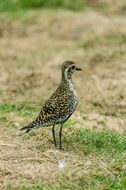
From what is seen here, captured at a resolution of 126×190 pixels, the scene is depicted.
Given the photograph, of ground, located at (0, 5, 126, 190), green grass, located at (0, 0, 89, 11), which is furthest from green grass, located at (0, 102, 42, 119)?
green grass, located at (0, 0, 89, 11)

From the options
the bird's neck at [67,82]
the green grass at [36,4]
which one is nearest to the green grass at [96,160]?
the bird's neck at [67,82]

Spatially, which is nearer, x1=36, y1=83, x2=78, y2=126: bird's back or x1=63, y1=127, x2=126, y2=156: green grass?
x1=36, y1=83, x2=78, y2=126: bird's back

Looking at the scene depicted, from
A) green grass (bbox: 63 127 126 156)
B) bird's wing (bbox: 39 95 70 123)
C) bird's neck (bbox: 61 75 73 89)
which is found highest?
bird's neck (bbox: 61 75 73 89)

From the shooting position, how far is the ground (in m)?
5.55

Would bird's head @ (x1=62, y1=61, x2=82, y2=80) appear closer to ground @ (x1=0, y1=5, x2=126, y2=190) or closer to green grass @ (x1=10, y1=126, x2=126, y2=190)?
ground @ (x1=0, y1=5, x2=126, y2=190)

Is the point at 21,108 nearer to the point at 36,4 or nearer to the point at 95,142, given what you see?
the point at 95,142

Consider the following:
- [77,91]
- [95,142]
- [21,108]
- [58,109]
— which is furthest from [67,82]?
[77,91]

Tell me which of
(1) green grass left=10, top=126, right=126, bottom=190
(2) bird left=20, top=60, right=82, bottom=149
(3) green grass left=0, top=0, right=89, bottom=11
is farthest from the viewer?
(3) green grass left=0, top=0, right=89, bottom=11

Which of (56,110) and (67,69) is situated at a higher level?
(67,69)

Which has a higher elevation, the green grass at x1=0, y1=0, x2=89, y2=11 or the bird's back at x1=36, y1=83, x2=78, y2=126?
the green grass at x1=0, y1=0, x2=89, y2=11

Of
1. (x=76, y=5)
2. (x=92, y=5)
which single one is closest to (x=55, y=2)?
(x=76, y=5)

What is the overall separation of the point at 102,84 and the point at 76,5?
27.6 ft

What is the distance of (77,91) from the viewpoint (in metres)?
9.92

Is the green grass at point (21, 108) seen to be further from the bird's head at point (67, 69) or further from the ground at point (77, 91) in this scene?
the bird's head at point (67, 69)
